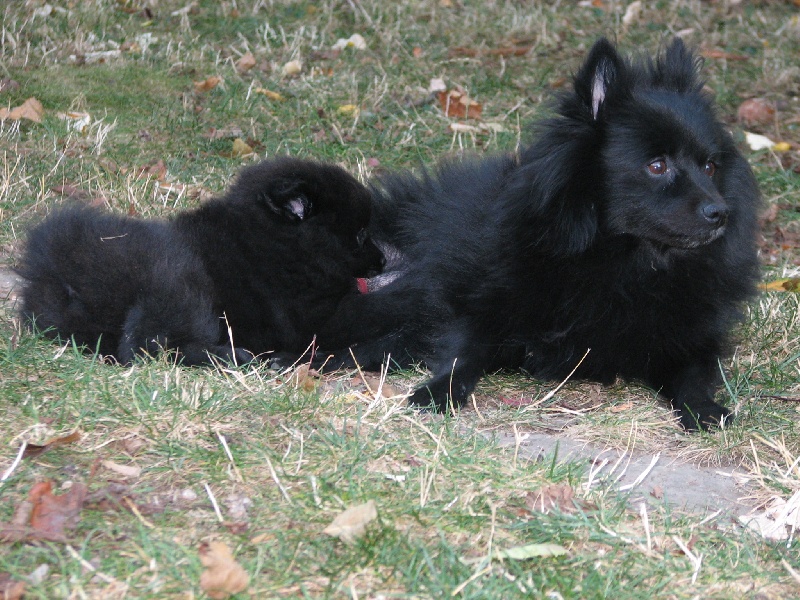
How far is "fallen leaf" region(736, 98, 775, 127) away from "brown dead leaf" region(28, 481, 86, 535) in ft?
20.9

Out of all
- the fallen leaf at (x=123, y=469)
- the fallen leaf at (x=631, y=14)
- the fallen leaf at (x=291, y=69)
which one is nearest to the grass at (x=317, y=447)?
the fallen leaf at (x=123, y=469)

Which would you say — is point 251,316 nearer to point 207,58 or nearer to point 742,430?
point 742,430

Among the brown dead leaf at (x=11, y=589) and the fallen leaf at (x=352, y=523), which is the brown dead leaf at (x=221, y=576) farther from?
the brown dead leaf at (x=11, y=589)

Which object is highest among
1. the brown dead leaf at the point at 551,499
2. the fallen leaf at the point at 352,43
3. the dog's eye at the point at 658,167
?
the dog's eye at the point at 658,167

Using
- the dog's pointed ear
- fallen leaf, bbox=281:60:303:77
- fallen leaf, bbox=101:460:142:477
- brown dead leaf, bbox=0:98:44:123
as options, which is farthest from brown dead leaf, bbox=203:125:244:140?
fallen leaf, bbox=101:460:142:477

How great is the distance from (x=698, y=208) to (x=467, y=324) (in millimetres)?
1082

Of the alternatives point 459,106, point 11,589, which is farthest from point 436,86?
point 11,589

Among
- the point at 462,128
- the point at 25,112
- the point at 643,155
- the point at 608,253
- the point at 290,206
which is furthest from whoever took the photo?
the point at 462,128

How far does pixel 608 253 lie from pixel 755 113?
4251mm

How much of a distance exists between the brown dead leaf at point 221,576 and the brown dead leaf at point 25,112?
4.76 metres

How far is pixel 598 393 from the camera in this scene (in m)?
4.20

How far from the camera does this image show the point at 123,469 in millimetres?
2811

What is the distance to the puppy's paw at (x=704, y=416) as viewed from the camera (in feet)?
12.2

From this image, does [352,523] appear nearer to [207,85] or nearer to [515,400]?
[515,400]
